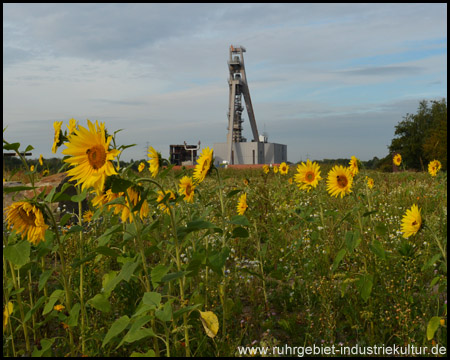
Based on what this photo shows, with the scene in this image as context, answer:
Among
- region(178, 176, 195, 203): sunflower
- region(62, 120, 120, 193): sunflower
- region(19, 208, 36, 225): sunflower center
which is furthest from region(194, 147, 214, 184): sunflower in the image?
region(19, 208, 36, 225): sunflower center

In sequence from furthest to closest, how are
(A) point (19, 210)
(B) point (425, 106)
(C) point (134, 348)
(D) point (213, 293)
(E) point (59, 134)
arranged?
(B) point (425, 106) → (E) point (59, 134) → (D) point (213, 293) → (C) point (134, 348) → (A) point (19, 210)

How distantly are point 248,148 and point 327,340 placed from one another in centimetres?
5314

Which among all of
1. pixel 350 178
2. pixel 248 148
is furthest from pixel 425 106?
pixel 350 178

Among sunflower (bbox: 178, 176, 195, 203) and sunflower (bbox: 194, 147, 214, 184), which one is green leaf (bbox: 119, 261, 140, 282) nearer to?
sunflower (bbox: 194, 147, 214, 184)

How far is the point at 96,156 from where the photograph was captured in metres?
1.84

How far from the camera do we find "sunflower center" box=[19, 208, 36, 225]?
2.06m

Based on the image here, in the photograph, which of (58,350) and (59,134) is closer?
(58,350)

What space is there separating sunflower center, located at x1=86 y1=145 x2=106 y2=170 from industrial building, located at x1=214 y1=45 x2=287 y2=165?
168 feet

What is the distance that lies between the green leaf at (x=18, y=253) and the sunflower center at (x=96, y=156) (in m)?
0.58

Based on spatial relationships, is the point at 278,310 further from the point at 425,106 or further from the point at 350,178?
the point at 425,106

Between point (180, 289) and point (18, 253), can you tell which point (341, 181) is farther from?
point (18, 253)

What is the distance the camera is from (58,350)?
251cm

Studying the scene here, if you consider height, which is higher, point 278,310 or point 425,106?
point 425,106

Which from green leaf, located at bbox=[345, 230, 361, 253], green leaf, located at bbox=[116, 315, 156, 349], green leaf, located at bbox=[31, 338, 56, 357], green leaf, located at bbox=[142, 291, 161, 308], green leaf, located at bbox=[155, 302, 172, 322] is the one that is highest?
green leaf, located at bbox=[345, 230, 361, 253]
